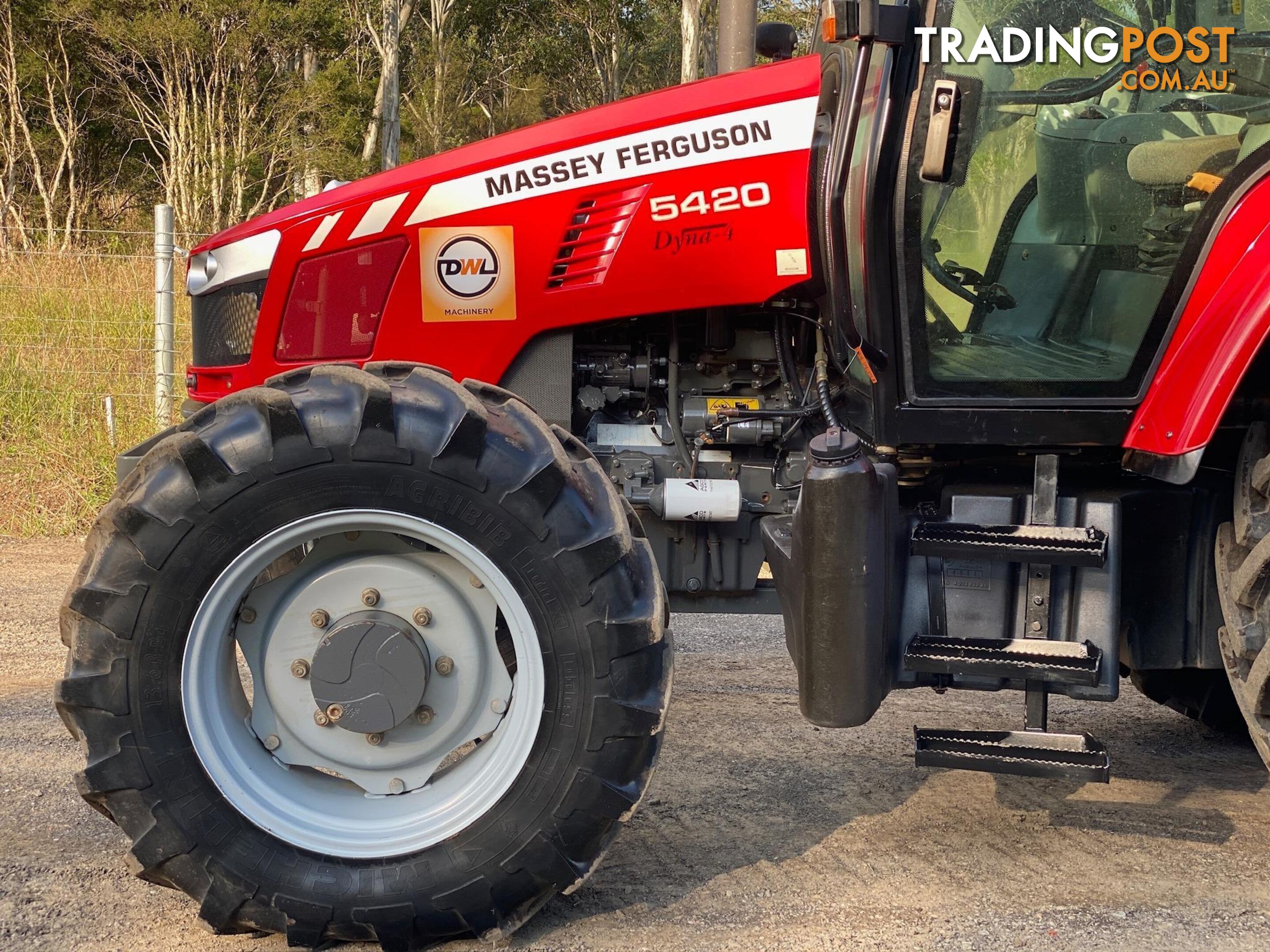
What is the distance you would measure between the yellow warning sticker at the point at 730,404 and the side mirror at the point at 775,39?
1.11 m

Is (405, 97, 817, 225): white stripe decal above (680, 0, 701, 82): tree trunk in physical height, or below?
below

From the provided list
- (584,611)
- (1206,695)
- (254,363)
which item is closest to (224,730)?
(584,611)

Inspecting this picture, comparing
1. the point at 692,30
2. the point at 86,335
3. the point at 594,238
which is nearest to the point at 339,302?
the point at 594,238

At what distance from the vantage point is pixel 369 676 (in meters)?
2.74

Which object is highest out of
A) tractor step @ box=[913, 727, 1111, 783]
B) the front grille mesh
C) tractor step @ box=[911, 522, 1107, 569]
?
the front grille mesh

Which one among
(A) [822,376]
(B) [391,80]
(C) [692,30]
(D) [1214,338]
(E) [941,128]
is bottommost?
(A) [822,376]

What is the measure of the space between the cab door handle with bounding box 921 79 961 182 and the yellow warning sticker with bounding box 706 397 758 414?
977mm

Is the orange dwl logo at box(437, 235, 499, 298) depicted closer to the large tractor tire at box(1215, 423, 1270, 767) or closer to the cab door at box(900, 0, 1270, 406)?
the cab door at box(900, 0, 1270, 406)

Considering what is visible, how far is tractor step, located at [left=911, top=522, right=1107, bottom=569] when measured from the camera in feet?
9.68

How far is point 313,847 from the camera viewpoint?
8.68 ft

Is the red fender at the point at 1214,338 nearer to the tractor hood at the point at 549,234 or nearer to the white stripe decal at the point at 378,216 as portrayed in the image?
the tractor hood at the point at 549,234

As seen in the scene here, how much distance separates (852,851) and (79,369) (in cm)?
674

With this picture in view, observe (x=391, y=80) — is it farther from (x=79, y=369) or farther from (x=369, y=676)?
(x=369, y=676)

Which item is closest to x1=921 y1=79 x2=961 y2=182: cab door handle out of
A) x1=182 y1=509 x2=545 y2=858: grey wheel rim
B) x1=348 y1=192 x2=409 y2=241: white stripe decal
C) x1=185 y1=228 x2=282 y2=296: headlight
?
x1=182 y1=509 x2=545 y2=858: grey wheel rim
